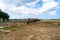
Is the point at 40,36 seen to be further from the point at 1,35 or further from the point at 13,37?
the point at 1,35

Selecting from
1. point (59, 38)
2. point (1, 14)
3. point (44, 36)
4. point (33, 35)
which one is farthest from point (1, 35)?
point (1, 14)

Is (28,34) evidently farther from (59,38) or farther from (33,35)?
(59,38)

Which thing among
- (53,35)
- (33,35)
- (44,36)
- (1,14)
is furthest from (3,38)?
(1,14)

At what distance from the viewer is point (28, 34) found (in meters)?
13.9

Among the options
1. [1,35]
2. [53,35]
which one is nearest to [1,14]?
A: [1,35]

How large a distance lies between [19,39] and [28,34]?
1.32m

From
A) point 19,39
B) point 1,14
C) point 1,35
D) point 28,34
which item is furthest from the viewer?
point 1,14

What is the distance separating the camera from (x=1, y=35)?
587 inches

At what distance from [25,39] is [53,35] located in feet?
9.35

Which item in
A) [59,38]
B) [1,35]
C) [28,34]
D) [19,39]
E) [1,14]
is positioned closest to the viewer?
[59,38]

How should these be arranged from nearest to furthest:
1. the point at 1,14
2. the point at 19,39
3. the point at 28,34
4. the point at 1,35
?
the point at 19,39, the point at 28,34, the point at 1,35, the point at 1,14

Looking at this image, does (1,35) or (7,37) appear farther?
(1,35)

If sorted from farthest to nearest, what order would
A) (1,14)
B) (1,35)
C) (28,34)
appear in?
(1,14)
(1,35)
(28,34)

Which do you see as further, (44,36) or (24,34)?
(24,34)
